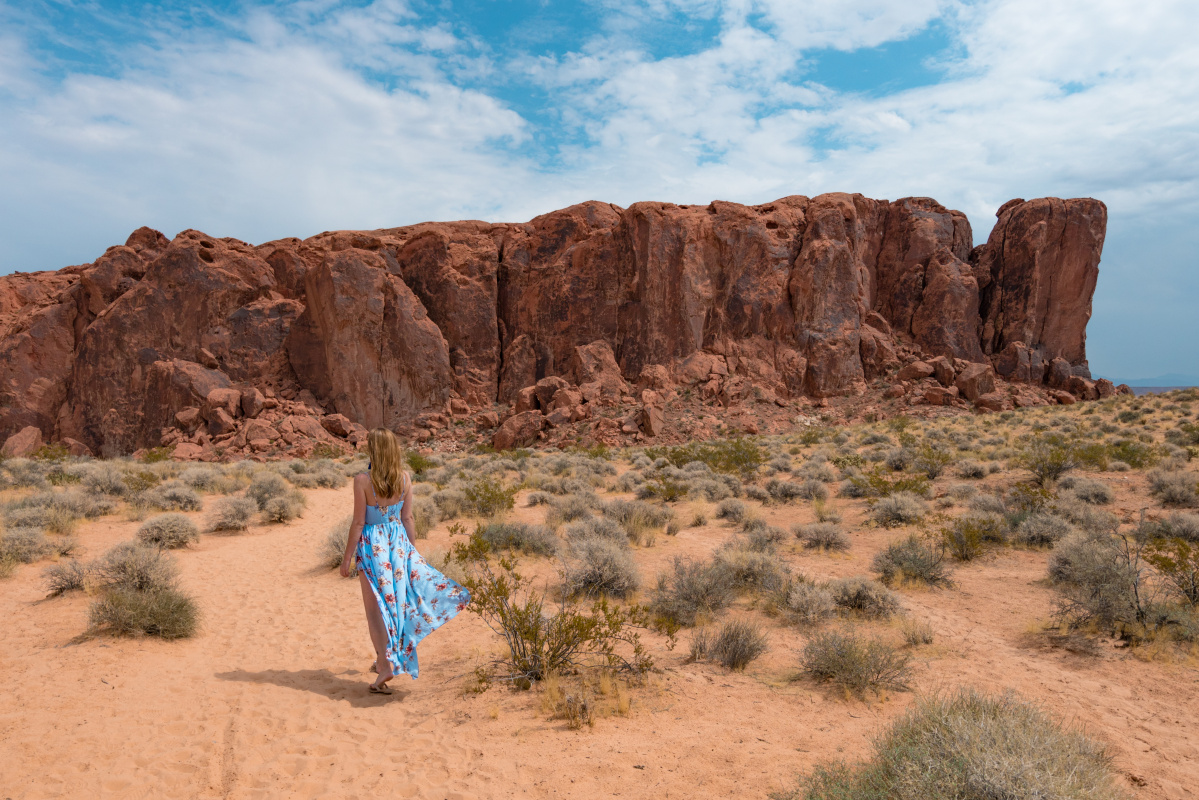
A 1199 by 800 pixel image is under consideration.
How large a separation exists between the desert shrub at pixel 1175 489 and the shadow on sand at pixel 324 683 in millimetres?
12693

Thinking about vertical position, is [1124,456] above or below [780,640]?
above

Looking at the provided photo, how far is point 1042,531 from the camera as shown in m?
9.22

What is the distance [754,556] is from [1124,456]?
10920 millimetres

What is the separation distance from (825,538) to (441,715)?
7305 mm

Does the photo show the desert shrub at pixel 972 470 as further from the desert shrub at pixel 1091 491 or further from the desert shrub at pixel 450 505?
the desert shrub at pixel 450 505

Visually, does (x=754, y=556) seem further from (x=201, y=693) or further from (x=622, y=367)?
(x=622, y=367)

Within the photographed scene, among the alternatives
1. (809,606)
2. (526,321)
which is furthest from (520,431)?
(809,606)

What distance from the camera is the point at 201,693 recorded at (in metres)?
4.86

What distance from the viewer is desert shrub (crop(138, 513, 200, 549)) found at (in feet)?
31.6

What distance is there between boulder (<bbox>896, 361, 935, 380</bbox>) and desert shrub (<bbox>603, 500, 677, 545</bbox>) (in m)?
28.4

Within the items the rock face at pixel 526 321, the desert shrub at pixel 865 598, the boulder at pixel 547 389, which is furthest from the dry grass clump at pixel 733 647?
the boulder at pixel 547 389

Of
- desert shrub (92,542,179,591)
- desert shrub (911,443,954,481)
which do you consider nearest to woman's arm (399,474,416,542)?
desert shrub (92,542,179,591)

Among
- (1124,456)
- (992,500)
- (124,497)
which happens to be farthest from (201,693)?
(1124,456)

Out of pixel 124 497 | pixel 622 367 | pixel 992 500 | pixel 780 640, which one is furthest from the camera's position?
pixel 622 367
